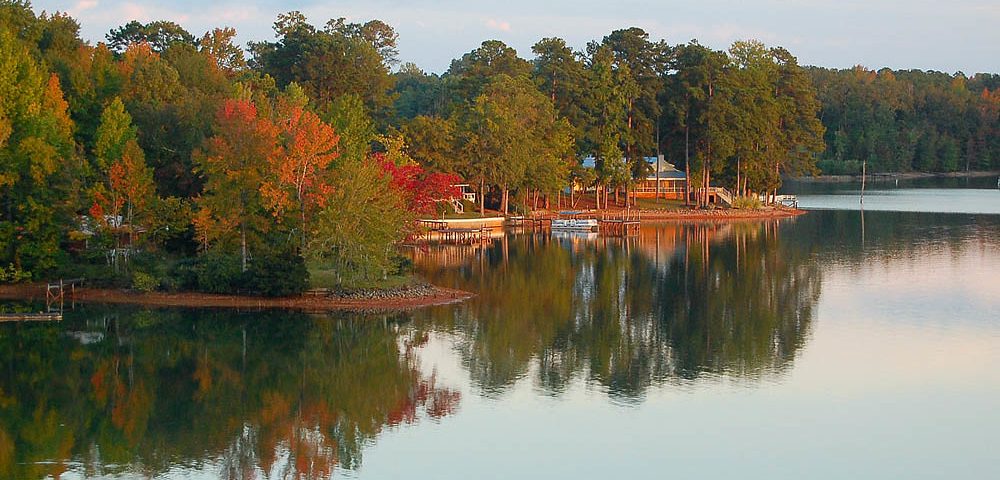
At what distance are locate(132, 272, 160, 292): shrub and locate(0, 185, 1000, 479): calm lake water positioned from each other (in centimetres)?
168

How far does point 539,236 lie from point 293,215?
107 ft

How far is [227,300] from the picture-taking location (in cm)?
4591

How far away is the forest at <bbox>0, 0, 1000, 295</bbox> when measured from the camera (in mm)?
47438

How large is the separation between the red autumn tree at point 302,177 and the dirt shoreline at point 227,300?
307 centimetres

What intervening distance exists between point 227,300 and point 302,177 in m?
6.19

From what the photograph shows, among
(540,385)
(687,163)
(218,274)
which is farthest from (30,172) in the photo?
(687,163)

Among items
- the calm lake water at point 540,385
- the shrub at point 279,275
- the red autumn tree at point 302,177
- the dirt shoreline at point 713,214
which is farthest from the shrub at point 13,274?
the dirt shoreline at point 713,214

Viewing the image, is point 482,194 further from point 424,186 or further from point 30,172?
point 30,172

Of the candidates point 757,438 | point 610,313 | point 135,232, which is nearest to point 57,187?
point 135,232

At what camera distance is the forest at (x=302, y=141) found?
156ft

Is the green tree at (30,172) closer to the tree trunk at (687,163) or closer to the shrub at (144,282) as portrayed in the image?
the shrub at (144,282)

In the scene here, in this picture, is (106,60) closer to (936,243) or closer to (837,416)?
(837,416)

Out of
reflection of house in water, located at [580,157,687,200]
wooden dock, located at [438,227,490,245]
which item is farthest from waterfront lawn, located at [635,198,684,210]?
wooden dock, located at [438,227,490,245]

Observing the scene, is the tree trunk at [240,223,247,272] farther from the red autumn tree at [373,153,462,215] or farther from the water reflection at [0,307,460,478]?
the red autumn tree at [373,153,462,215]
